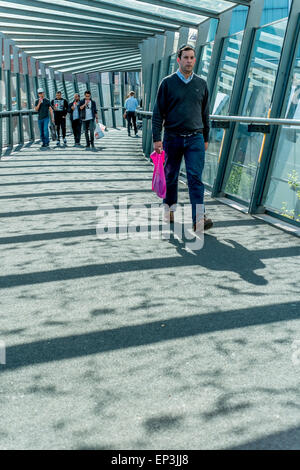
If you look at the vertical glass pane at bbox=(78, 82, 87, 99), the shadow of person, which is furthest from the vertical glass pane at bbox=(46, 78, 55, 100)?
the shadow of person

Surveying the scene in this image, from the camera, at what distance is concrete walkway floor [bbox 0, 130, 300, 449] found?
2.50m

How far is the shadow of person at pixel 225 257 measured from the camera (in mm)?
4943

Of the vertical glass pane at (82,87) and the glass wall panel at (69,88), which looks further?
the vertical glass pane at (82,87)

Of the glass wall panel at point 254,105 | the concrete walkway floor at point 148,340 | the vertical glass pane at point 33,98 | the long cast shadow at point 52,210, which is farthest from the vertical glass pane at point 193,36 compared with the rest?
the vertical glass pane at point 33,98

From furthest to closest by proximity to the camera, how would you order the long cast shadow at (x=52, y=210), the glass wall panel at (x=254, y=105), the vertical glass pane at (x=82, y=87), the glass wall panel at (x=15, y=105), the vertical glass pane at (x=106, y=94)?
the vertical glass pane at (x=106, y=94) < the vertical glass pane at (x=82, y=87) < the glass wall panel at (x=15, y=105) < the glass wall panel at (x=254, y=105) < the long cast shadow at (x=52, y=210)

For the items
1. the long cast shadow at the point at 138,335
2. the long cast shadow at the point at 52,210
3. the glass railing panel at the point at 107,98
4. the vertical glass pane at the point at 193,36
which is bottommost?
the glass railing panel at the point at 107,98

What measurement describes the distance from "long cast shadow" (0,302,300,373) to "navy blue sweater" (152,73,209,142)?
286 cm

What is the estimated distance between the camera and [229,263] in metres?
5.25

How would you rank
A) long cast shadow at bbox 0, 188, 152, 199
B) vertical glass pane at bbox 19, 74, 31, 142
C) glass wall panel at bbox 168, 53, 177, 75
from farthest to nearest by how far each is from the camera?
vertical glass pane at bbox 19, 74, 31, 142 < glass wall panel at bbox 168, 53, 177, 75 < long cast shadow at bbox 0, 188, 152, 199

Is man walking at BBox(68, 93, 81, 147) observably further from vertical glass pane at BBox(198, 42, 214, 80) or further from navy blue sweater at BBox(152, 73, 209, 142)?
navy blue sweater at BBox(152, 73, 209, 142)

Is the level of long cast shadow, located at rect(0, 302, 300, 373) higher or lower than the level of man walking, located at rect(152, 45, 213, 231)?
lower

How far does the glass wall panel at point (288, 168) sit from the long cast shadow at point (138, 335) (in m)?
3.29

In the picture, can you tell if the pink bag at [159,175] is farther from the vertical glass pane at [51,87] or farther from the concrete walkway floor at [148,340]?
the vertical glass pane at [51,87]

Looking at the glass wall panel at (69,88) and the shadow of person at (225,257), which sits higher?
the shadow of person at (225,257)
